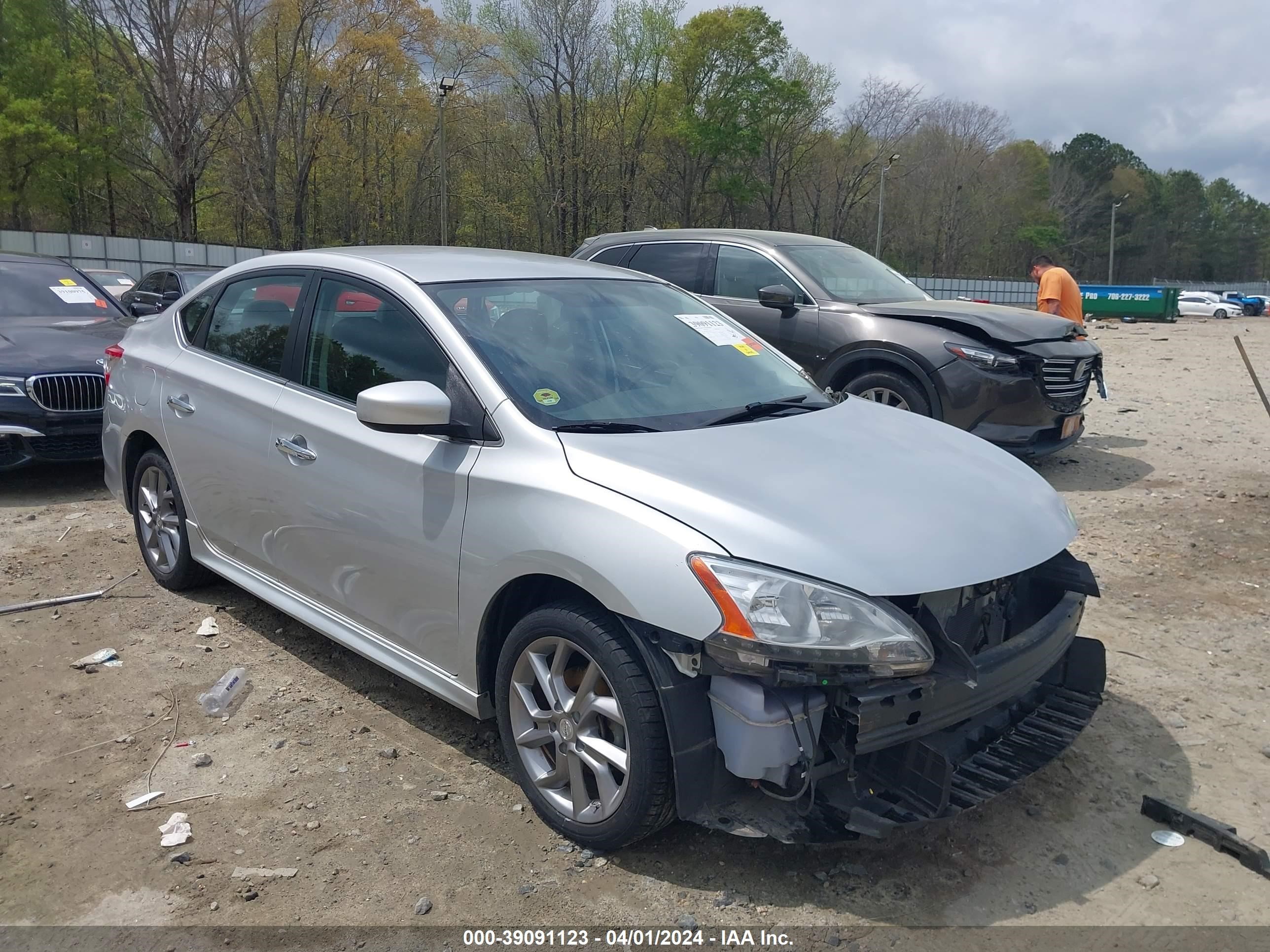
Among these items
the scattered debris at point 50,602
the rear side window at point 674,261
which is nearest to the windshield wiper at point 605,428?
the scattered debris at point 50,602

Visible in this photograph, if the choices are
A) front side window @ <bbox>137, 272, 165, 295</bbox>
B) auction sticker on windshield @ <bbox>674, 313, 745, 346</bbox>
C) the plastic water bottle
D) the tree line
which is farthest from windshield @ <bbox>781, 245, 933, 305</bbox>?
the tree line

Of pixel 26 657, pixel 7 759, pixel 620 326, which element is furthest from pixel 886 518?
pixel 26 657

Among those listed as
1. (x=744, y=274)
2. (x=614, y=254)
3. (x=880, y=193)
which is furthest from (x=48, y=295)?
(x=880, y=193)

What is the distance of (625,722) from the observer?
8.98 feet

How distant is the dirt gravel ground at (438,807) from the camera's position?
9.18 feet

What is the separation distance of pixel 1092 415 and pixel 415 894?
10055 millimetres

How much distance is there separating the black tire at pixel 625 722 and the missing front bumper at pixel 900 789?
134 millimetres

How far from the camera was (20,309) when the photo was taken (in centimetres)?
833

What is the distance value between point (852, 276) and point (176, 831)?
6989 mm

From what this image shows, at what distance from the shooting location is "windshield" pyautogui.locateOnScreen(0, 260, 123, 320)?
8383 millimetres

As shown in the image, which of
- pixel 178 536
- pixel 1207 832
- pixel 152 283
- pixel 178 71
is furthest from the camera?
pixel 178 71

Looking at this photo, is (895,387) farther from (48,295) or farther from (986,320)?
(48,295)

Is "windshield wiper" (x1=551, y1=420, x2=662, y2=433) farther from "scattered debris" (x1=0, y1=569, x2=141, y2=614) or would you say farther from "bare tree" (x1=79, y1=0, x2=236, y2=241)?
"bare tree" (x1=79, y1=0, x2=236, y2=241)

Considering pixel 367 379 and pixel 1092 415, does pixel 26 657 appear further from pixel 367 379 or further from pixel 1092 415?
pixel 1092 415
